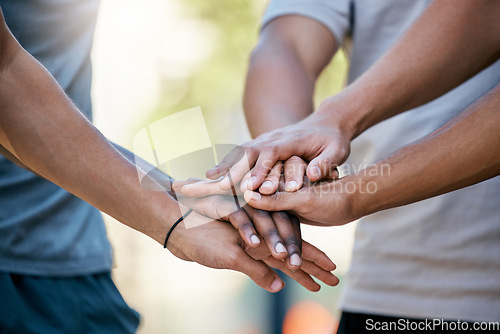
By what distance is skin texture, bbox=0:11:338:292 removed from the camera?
1.30m

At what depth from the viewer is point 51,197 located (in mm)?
1558

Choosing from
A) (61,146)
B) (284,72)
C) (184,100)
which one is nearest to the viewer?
(61,146)

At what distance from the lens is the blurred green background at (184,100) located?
426 cm

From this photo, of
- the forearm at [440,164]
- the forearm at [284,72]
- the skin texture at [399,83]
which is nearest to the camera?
the forearm at [440,164]

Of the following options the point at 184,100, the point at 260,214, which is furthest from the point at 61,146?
the point at 184,100

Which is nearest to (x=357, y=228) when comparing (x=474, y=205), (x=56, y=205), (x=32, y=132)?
(x=474, y=205)

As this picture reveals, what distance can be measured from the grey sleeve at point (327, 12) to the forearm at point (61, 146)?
97cm

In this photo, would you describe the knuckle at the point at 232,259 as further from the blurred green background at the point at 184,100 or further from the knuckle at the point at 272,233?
the blurred green background at the point at 184,100

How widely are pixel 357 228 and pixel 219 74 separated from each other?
4.40 m

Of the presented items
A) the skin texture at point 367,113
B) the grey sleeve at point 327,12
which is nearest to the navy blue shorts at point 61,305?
the skin texture at point 367,113

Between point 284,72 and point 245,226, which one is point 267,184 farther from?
point 284,72

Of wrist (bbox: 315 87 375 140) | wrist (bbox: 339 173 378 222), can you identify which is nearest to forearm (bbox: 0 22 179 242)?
wrist (bbox: 339 173 378 222)

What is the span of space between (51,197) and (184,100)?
4.44m

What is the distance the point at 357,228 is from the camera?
1915 mm
